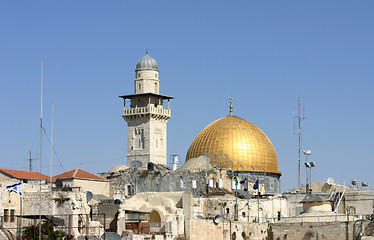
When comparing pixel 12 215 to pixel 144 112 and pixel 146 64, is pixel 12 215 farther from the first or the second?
pixel 146 64

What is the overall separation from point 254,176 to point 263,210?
1541 centimetres

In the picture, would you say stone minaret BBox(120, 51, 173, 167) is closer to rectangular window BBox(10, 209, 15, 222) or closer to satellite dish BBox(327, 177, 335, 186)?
satellite dish BBox(327, 177, 335, 186)

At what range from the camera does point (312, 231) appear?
5169cm

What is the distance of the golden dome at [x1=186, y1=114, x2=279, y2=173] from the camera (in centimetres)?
7425

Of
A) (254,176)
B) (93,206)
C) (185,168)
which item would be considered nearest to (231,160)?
(254,176)

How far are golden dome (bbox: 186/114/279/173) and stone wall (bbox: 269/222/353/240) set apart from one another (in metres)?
20.1

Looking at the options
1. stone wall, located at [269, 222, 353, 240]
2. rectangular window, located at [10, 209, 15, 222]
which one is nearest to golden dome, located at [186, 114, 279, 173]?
stone wall, located at [269, 222, 353, 240]

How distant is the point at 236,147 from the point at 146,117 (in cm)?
1181

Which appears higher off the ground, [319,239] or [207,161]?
[207,161]

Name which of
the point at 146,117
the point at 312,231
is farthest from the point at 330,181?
the point at 146,117

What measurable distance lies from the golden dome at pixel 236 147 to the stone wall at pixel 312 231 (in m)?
20.1

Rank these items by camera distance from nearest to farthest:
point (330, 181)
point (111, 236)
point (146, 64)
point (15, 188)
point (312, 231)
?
point (111, 236), point (15, 188), point (312, 231), point (330, 181), point (146, 64)

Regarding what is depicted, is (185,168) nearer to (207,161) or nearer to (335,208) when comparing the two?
(207,161)

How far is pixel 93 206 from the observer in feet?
177
